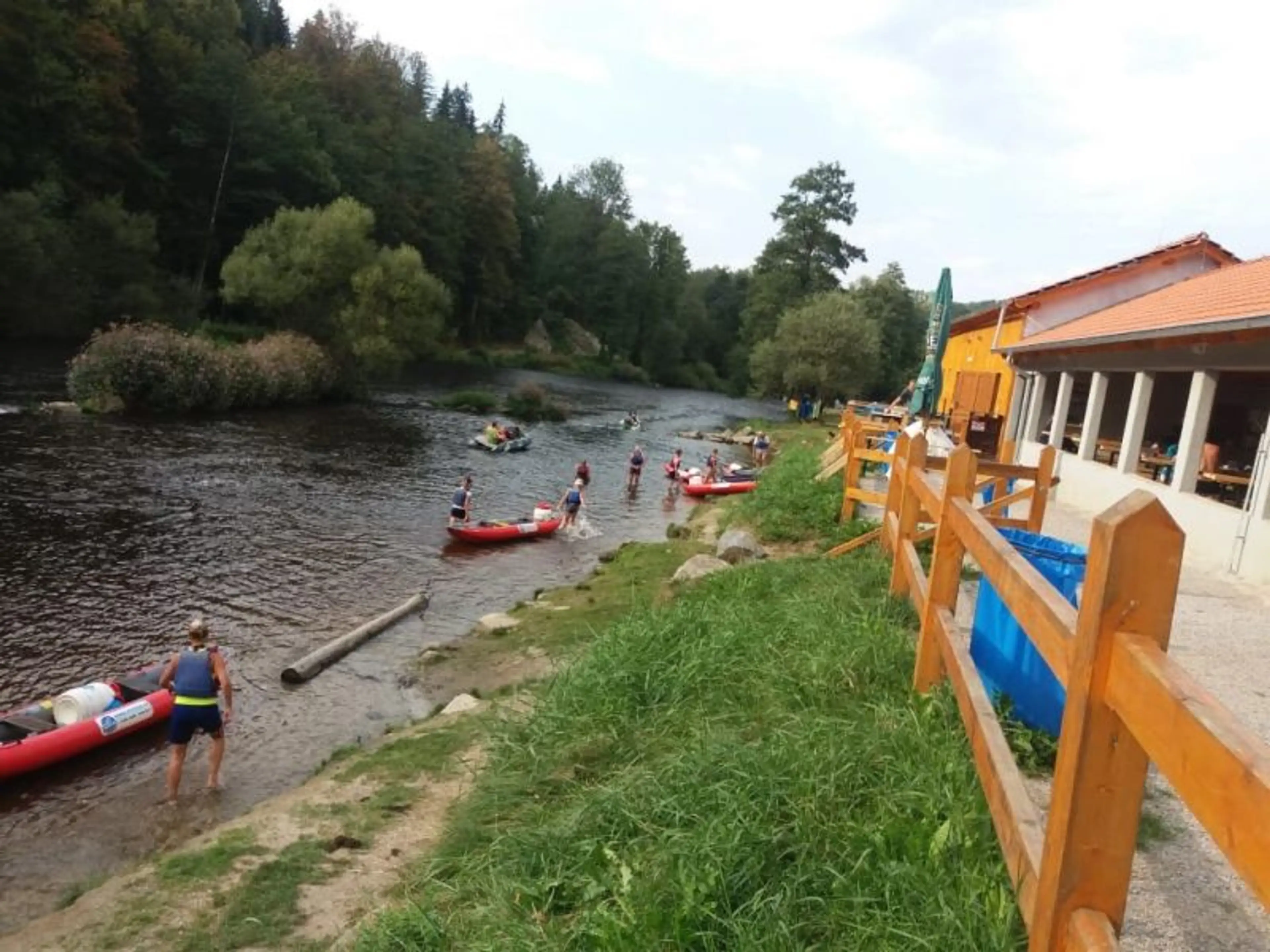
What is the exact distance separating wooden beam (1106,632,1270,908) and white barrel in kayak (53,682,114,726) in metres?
9.26

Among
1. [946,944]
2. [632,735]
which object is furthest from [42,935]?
[946,944]

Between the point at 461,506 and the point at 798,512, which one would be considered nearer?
the point at 798,512

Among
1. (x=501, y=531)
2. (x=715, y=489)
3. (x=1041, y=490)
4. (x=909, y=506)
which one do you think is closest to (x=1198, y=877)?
(x=909, y=506)

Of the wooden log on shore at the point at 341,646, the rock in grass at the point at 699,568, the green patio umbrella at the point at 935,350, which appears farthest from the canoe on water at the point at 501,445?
the rock in grass at the point at 699,568

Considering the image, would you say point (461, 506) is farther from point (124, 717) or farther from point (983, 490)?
point (983, 490)

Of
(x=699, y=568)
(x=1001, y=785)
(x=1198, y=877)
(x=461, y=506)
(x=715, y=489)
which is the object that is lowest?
(x=715, y=489)

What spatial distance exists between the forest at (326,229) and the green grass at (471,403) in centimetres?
267

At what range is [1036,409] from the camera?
2052 centimetres

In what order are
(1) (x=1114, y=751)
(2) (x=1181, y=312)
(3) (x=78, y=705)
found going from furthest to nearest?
(2) (x=1181, y=312)
(3) (x=78, y=705)
(1) (x=1114, y=751)

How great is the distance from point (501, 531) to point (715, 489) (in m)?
9.80

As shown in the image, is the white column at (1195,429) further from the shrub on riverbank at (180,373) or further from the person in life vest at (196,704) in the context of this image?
the shrub on riverbank at (180,373)

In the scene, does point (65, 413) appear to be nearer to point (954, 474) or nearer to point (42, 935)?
point (42, 935)

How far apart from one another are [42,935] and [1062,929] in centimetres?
564

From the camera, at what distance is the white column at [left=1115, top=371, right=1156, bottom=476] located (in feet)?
46.3
